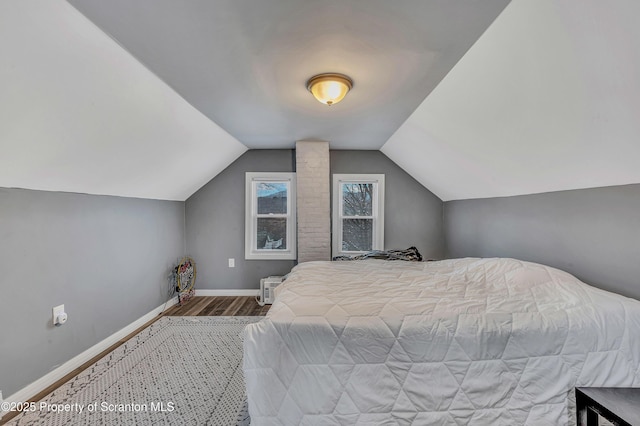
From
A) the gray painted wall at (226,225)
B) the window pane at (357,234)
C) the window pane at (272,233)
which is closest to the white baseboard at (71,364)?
the gray painted wall at (226,225)

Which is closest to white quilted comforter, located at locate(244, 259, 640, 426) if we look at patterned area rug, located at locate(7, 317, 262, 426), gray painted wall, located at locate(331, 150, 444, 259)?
patterned area rug, located at locate(7, 317, 262, 426)

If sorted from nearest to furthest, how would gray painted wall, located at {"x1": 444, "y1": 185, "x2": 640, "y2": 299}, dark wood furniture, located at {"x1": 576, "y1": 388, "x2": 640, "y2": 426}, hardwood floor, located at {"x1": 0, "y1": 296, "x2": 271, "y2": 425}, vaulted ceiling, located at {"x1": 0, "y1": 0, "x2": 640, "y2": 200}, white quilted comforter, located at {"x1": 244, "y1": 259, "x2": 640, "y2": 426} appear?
dark wood furniture, located at {"x1": 576, "y1": 388, "x2": 640, "y2": 426} < vaulted ceiling, located at {"x1": 0, "y1": 0, "x2": 640, "y2": 200} < white quilted comforter, located at {"x1": 244, "y1": 259, "x2": 640, "y2": 426} < gray painted wall, located at {"x1": 444, "y1": 185, "x2": 640, "y2": 299} < hardwood floor, located at {"x1": 0, "y1": 296, "x2": 271, "y2": 425}

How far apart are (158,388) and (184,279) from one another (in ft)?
6.47

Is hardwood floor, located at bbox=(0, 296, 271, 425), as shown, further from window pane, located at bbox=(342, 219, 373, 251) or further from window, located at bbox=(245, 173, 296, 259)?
window pane, located at bbox=(342, 219, 373, 251)

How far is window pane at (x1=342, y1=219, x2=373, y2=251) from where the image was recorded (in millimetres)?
4055

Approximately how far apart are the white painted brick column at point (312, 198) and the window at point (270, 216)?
405 mm

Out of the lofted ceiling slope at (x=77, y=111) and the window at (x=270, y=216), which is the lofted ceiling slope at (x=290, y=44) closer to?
the lofted ceiling slope at (x=77, y=111)

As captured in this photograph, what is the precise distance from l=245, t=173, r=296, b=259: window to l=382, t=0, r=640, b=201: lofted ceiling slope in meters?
2.15

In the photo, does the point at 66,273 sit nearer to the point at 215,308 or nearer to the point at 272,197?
the point at 215,308

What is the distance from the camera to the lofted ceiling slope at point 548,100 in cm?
111

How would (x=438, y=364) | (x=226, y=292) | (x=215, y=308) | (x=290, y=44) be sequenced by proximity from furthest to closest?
(x=226, y=292)
(x=215, y=308)
(x=290, y=44)
(x=438, y=364)

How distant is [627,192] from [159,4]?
2715mm

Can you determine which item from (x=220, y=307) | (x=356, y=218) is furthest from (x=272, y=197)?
(x=220, y=307)

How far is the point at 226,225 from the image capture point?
13.0ft
